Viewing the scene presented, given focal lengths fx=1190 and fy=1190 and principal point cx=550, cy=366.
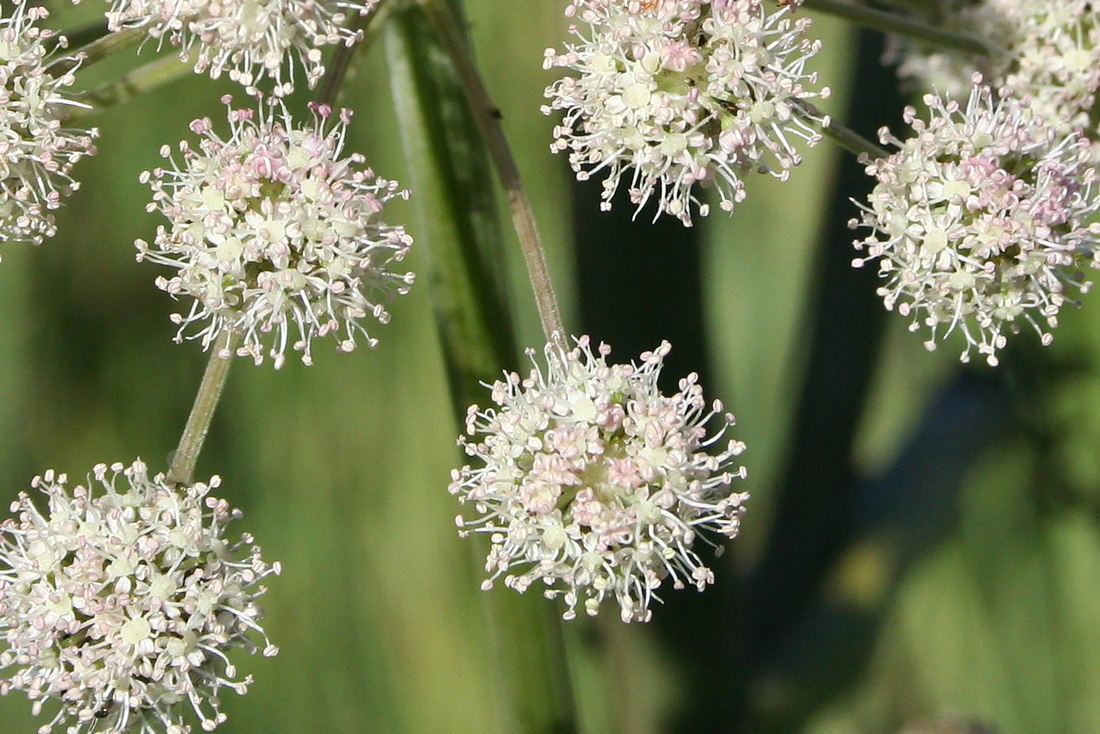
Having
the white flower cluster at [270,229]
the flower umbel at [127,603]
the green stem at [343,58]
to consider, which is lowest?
the flower umbel at [127,603]

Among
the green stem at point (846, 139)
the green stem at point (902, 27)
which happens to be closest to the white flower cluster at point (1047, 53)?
the green stem at point (902, 27)

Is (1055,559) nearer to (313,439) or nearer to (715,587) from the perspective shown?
(715,587)

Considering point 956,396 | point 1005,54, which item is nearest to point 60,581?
point 1005,54

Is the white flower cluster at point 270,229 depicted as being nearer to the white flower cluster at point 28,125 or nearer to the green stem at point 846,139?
the white flower cluster at point 28,125

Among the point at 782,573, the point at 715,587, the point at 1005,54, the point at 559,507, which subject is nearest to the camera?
the point at 559,507

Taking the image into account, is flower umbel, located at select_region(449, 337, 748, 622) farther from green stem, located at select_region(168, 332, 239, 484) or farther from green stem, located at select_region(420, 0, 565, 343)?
green stem, located at select_region(168, 332, 239, 484)

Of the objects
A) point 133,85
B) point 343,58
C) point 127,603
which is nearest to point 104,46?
point 133,85
